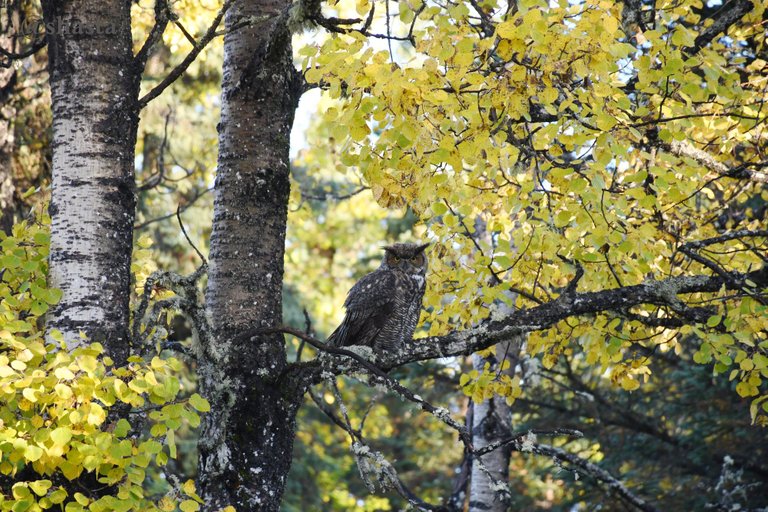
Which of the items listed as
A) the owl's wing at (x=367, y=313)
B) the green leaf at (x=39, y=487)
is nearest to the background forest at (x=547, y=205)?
the green leaf at (x=39, y=487)

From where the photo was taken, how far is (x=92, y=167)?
3.60 metres

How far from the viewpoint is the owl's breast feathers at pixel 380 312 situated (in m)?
6.02

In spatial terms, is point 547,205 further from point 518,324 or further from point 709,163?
point 518,324

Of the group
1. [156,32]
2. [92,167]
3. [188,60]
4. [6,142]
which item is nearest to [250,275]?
[92,167]

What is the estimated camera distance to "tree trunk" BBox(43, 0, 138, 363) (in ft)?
11.3

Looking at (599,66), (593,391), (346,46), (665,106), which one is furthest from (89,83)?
(593,391)

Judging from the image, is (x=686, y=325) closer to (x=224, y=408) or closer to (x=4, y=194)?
(x=224, y=408)

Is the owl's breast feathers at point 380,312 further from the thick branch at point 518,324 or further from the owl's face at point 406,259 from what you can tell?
the thick branch at point 518,324

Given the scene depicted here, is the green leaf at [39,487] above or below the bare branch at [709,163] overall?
below

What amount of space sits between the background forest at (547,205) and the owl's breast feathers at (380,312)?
0.22m

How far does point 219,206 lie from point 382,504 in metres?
13.3

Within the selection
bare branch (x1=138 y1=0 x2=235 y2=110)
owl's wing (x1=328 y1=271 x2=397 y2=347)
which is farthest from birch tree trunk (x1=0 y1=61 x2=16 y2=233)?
bare branch (x1=138 y1=0 x2=235 y2=110)

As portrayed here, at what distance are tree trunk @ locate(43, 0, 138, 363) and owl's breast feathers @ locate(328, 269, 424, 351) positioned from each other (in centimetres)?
257

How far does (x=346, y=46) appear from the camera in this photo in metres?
3.43
